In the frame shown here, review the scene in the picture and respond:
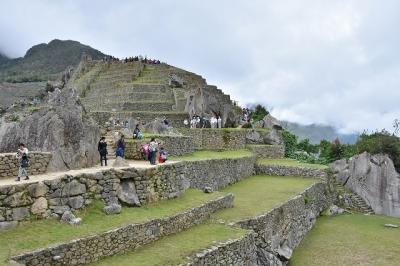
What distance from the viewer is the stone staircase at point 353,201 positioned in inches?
1099

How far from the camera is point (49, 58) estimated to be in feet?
304

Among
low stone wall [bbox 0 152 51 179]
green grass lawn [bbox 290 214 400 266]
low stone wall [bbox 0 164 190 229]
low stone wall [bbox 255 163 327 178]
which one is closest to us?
low stone wall [bbox 0 164 190 229]

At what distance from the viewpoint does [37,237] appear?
33.4 feet

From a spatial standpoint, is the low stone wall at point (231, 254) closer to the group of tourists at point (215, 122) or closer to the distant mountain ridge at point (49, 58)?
the group of tourists at point (215, 122)

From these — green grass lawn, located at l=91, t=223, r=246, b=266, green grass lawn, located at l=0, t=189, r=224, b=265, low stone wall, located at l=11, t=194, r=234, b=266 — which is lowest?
green grass lawn, located at l=91, t=223, r=246, b=266

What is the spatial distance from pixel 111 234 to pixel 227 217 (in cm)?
611

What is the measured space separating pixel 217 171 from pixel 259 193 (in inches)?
92.0

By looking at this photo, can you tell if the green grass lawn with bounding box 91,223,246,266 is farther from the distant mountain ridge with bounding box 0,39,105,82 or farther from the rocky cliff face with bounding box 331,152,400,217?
the distant mountain ridge with bounding box 0,39,105,82

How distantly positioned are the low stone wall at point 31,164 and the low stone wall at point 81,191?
2.16 m

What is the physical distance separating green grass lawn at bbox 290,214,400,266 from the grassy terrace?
217cm

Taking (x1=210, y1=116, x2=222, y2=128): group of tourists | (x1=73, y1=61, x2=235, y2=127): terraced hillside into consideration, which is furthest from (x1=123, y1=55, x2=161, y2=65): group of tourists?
(x1=210, y1=116, x2=222, y2=128): group of tourists

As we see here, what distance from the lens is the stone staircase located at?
27919 millimetres

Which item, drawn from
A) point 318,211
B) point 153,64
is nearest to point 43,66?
point 153,64

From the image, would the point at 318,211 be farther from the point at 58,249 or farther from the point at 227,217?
the point at 58,249
